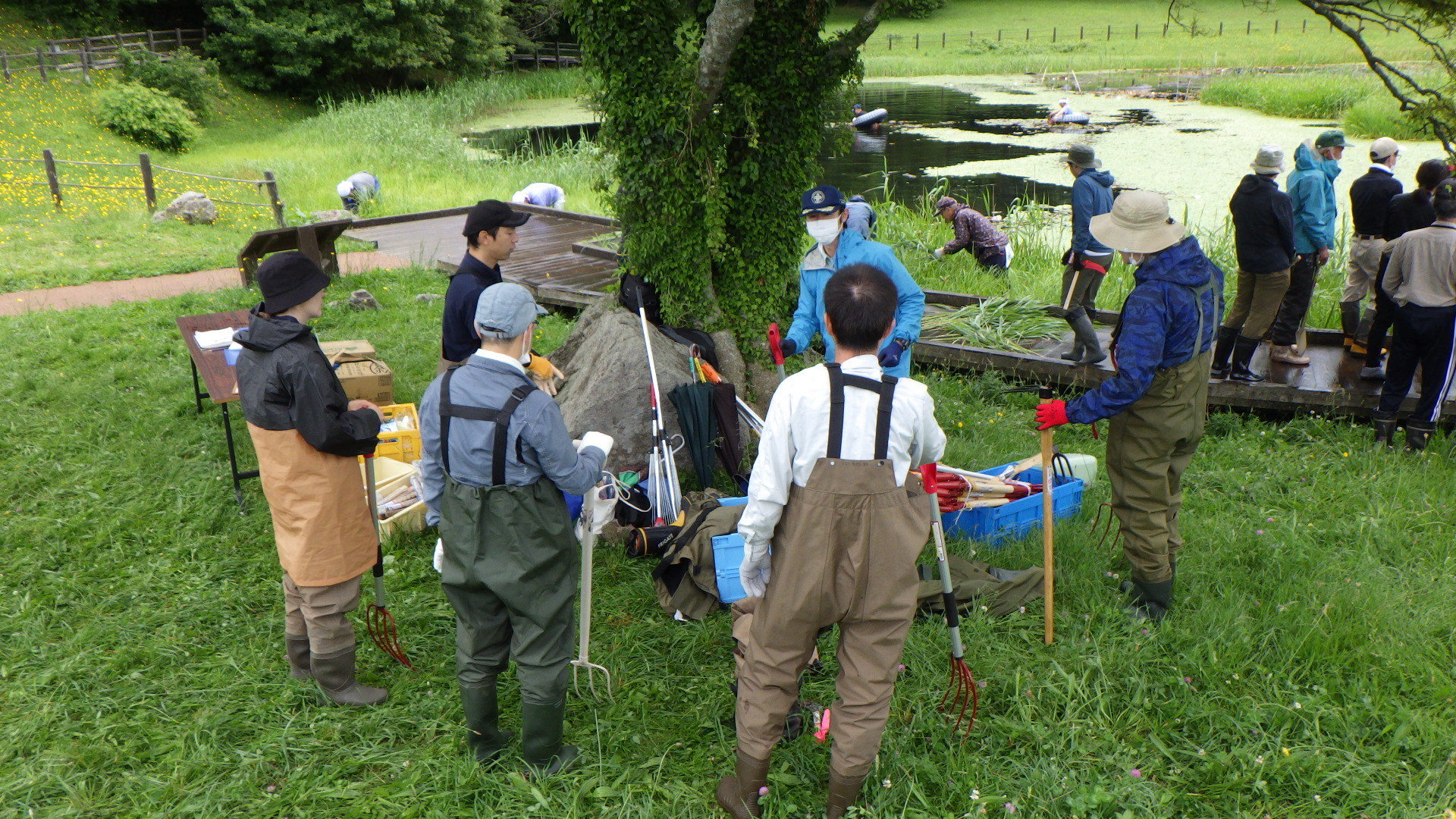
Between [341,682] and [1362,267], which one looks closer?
[341,682]

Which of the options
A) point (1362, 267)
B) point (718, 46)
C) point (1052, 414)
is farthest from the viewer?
point (1362, 267)

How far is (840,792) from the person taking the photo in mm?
2963

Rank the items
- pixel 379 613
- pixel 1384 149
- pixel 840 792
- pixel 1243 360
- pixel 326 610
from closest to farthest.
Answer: pixel 840 792 < pixel 326 610 < pixel 379 613 < pixel 1243 360 < pixel 1384 149

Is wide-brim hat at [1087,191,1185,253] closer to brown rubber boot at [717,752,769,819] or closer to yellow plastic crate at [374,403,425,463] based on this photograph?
brown rubber boot at [717,752,769,819]

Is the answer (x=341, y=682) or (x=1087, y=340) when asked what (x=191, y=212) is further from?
(x=1087, y=340)

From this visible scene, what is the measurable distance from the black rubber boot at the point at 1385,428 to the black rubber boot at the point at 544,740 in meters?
5.59

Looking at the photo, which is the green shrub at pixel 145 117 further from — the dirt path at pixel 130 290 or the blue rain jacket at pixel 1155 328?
the blue rain jacket at pixel 1155 328

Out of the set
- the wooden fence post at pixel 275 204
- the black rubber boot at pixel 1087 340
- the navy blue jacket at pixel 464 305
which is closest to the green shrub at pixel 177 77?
the wooden fence post at pixel 275 204

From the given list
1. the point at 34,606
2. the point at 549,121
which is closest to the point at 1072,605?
the point at 34,606

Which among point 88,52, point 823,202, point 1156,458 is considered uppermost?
point 88,52

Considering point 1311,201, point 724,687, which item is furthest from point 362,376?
point 1311,201

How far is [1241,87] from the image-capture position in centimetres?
2569

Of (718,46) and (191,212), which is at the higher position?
(718,46)

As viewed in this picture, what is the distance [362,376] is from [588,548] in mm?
3079
